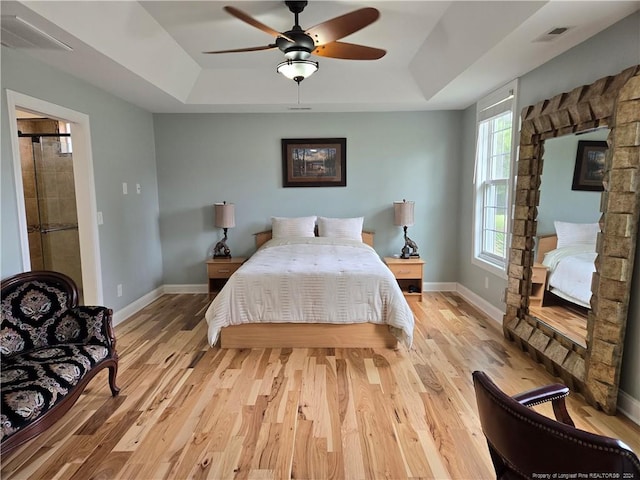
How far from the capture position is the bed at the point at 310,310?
3121 millimetres

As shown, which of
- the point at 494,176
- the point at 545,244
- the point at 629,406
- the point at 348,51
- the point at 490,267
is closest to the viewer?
the point at 629,406

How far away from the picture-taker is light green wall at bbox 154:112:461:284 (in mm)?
4918

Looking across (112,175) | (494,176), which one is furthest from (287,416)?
(494,176)

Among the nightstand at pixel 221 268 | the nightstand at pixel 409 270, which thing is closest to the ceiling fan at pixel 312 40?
the nightstand at pixel 409 270

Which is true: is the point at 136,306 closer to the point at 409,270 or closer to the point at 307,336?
the point at 307,336

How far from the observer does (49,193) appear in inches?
169

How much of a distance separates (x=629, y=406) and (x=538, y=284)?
3.40 feet

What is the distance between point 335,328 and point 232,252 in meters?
2.38

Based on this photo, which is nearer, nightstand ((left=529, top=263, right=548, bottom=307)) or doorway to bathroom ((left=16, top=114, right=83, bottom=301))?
nightstand ((left=529, top=263, right=548, bottom=307))

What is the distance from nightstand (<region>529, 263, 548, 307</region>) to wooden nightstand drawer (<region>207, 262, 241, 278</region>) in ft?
10.6

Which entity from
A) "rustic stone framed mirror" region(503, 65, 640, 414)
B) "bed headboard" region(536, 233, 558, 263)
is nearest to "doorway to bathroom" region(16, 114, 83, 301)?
"bed headboard" region(536, 233, 558, 263)

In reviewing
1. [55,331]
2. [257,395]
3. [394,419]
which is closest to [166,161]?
[55,331]

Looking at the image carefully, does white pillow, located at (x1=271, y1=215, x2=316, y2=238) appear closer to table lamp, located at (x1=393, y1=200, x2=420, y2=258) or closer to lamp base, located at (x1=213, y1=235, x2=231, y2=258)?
lamp base, located at (x1=213, y1=235, x2=231, y2=258)

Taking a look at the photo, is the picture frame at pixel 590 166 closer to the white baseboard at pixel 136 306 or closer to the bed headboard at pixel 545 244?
the bed headboard at pixel 545 244
